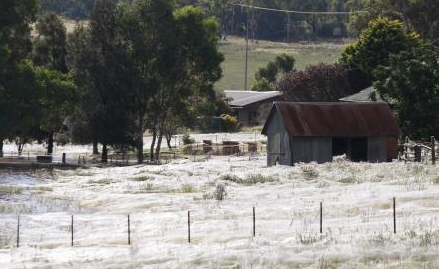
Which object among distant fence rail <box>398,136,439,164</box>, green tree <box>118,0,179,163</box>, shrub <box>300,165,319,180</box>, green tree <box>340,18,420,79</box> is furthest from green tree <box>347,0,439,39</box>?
shrub <box>300,165,319,180</box>

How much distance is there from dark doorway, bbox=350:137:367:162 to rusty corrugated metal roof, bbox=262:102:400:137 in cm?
109

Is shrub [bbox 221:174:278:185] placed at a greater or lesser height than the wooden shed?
lesser

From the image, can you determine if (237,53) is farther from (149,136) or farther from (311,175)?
(311,175)

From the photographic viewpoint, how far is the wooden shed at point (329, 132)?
2388 inches

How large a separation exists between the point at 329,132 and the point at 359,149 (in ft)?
11.2

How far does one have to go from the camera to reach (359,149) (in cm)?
6359

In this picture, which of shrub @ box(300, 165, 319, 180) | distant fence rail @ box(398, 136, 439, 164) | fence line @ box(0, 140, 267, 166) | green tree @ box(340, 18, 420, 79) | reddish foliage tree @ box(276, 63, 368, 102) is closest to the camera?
shrub @ box(300, 165, 319, 180)

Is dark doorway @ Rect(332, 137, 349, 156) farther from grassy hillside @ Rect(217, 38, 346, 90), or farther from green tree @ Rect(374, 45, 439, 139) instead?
grassy hillside @ Rect(217, 38, 346, 90)

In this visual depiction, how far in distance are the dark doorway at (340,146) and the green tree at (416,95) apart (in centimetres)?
437

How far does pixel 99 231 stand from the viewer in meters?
34.5

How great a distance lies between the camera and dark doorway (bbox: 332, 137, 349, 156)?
63.8 m

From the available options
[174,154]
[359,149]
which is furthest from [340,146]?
[174,154]

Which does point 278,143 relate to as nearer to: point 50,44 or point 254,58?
point 50,44

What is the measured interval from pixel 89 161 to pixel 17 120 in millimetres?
12692
